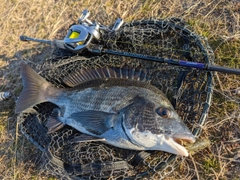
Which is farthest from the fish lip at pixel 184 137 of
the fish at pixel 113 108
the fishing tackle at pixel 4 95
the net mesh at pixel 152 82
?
the fishing tackle at pixel 4 95

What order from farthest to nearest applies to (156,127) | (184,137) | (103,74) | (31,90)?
1. (31,90)
2. (103,74)
3. (156,127)
4. (184,137)

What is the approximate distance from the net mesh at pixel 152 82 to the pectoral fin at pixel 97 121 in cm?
20

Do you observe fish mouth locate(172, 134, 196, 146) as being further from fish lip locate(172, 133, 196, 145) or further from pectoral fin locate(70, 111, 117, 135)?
pectoral fin locate(70, 111, 117, 135)

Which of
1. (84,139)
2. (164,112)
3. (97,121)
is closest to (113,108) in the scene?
(97,121)

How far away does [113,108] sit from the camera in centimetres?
306

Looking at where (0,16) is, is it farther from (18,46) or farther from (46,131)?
(46,131)

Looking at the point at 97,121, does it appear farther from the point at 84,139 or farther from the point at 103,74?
the point at 103,74

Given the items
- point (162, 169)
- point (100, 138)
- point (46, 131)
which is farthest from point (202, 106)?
point (46, 131)

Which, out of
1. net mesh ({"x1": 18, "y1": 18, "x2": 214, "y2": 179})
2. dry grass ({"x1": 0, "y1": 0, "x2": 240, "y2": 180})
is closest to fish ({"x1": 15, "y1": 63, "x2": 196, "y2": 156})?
net mesh ({"x1": 18, "y1": 18, "x2": 214, "y2": 179})

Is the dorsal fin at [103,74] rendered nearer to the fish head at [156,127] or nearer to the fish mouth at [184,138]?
the fish head at [156,127]

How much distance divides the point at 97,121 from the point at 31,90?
977 mm

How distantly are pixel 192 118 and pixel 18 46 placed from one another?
3049mm

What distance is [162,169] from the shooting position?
9.62ft

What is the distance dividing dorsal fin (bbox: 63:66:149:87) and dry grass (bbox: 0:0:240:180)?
953 millimetres
